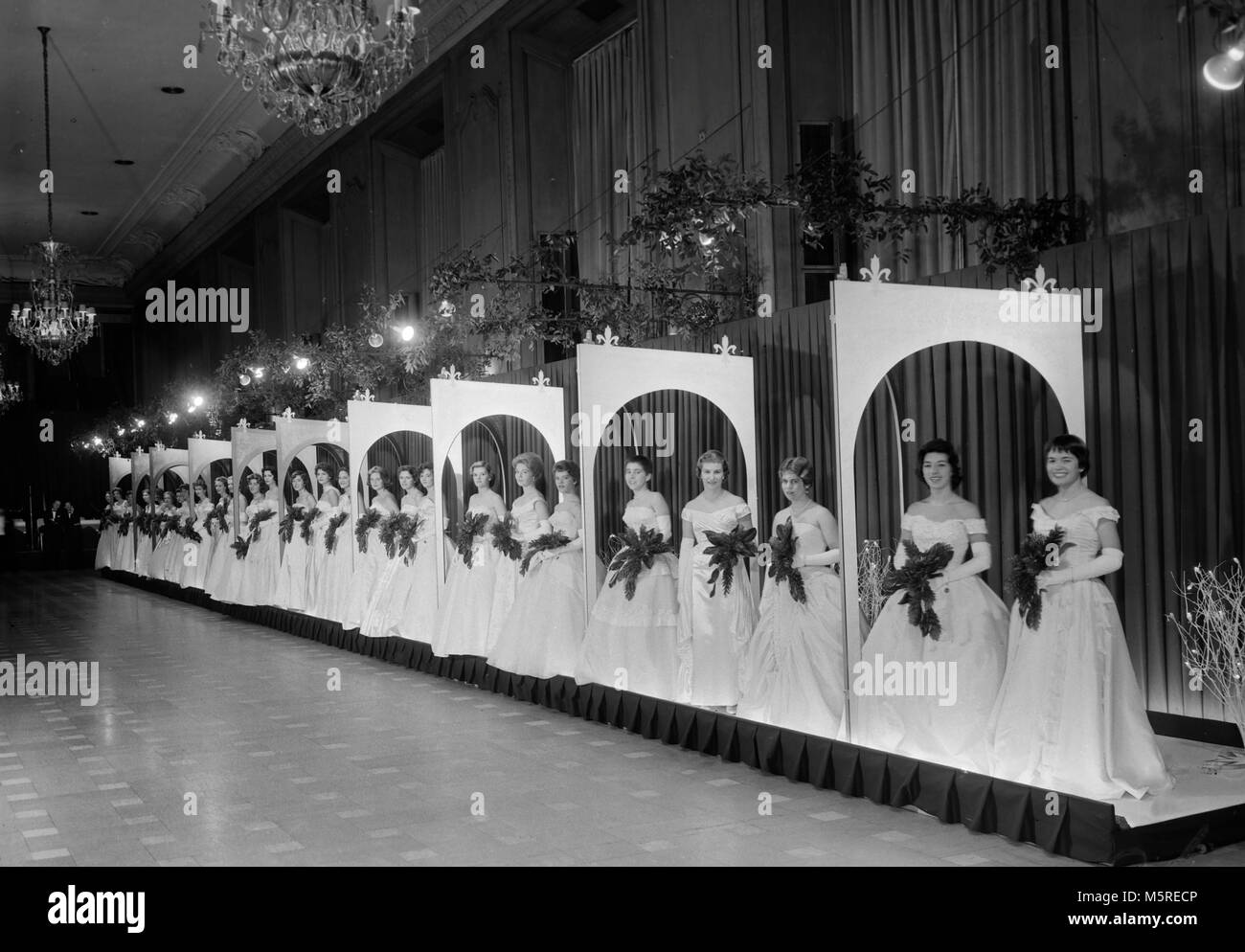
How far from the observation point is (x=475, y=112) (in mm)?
14484

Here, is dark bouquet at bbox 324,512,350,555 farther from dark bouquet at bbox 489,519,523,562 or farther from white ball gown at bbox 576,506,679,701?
white ball gown at bbox 576,506,679,701

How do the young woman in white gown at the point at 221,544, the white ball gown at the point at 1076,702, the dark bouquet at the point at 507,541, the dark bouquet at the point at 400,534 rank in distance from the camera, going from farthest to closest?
1. the young woman in white gown at the point at 221,544
2. the dark bouquet at the point at 400,534
3. the dark bouquet at the point at 507,541
4. the white ball gown at the point at 1076,702

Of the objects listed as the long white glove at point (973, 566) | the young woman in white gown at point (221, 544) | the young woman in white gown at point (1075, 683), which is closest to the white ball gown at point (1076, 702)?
the young woman in white gown at point (1075, 683)

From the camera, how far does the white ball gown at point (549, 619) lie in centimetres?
795

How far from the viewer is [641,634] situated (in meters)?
7.18

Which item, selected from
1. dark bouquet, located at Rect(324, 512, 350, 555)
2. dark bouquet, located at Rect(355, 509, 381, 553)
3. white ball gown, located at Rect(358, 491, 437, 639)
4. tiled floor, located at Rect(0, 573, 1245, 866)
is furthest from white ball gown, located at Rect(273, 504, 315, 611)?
tiled floor, located at Rect(0, 573, 1245, 866)

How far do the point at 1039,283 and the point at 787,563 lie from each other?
2.02 m

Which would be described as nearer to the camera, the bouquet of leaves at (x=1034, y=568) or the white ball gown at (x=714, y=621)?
the bouquet of leaves at (x=1034, y=568)

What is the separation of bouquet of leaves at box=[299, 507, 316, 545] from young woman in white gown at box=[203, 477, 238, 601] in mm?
1848

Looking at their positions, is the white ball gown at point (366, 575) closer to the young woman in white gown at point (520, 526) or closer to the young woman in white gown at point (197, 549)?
the young woman in white gown at point (520, 526)

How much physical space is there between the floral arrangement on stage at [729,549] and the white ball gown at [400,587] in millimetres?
4056

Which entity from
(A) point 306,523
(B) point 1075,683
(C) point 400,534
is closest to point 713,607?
(B) point 1075,683
